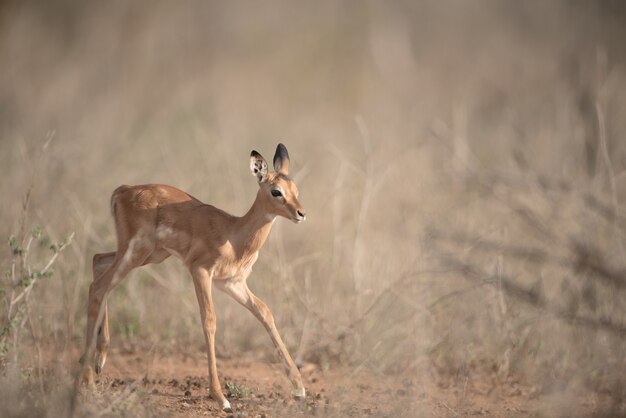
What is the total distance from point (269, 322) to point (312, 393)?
835 mm

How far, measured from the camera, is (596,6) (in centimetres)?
1981

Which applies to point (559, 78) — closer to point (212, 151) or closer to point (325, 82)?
point (325, 82)

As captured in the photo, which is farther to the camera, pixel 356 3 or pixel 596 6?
pixel 356 3

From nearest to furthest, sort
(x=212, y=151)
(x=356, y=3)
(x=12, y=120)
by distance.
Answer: (x=212, y=151) → (x=12, y=120) → (x=356, y=3)

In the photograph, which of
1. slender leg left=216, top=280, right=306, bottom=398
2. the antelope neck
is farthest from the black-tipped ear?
slender leg left=216, top=280, right=306, bottom=398

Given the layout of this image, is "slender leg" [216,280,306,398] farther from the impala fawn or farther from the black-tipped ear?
the black-tipped ear

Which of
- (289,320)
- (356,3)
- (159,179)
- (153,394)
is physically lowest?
(153,394)

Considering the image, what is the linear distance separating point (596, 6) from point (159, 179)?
12.6 m

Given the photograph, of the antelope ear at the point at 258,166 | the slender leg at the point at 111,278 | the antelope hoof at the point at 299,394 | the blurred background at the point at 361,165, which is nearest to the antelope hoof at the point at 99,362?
the slender leg at the point at 111,278

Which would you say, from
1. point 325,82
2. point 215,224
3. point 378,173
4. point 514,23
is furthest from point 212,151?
point 514,23

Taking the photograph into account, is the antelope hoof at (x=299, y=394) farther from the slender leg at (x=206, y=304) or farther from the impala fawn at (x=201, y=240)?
the slender leg at (x=206, y=304)

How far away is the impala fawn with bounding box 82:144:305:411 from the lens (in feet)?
23.5

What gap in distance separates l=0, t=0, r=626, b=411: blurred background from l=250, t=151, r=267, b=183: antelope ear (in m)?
1.45

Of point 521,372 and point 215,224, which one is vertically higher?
point 215,224
